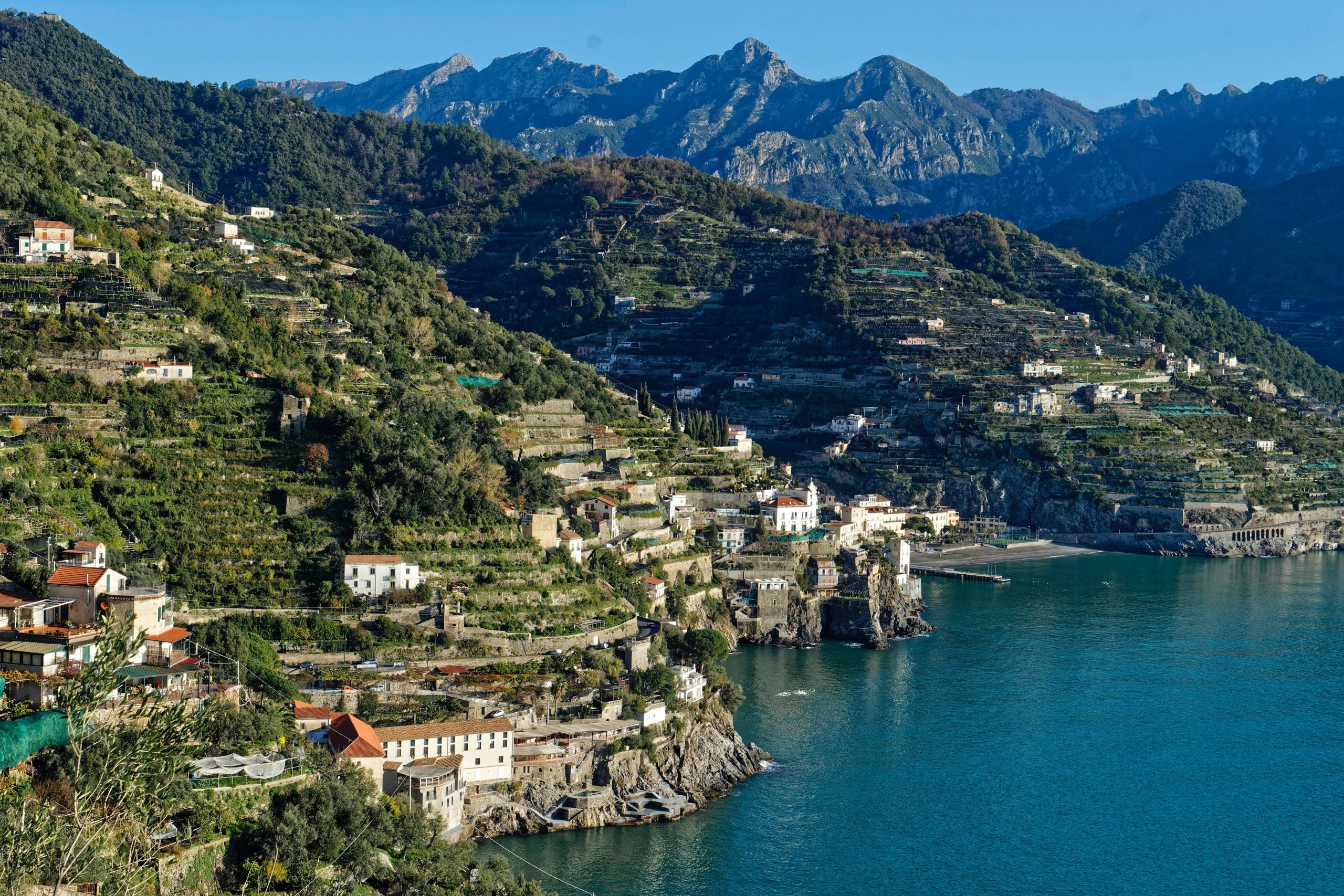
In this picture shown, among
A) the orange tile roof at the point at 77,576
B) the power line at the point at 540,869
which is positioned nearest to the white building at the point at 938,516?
the power line at the point at 540,869

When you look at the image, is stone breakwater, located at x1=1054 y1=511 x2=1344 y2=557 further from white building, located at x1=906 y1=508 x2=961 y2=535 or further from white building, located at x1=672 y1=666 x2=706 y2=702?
white building, located at x1=672 y1=666 x2=706 y2=702

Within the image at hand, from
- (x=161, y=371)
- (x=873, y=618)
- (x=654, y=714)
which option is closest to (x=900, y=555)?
(x=873, y=618)

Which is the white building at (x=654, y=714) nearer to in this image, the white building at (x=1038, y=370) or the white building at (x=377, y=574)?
the white building at (x=377, y=574)

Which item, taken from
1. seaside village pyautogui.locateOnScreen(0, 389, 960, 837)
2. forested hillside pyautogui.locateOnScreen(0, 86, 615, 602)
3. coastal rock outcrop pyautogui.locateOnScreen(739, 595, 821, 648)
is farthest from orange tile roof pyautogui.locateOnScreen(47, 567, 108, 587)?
coastal rock outcrop pyautogui.locateOnScreen(739, 595, 821, 648)

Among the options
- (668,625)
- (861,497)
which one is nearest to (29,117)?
(668,625)

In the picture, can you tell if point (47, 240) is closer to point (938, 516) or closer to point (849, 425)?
point (938, 516)

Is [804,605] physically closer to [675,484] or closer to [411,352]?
[675,484]
